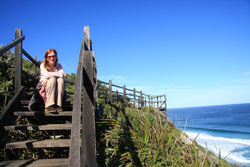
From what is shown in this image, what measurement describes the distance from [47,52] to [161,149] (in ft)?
9.00

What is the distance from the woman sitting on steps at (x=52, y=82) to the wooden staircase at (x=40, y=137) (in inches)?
7.6

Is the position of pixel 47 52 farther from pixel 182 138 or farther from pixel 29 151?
pixel 182 138

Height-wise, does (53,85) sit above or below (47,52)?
below

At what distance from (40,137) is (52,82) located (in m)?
1.18

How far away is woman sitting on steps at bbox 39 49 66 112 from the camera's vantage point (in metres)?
2.69

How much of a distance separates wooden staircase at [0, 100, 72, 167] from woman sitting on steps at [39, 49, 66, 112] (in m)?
0.19

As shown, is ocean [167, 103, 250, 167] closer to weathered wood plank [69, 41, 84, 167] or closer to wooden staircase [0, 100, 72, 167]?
weathered wood plank [69, 41, 84, 167]

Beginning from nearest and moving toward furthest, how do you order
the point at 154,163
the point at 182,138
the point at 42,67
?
the point at 154,163
the point at 182,138
the point at 42,67

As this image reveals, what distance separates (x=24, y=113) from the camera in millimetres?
2684

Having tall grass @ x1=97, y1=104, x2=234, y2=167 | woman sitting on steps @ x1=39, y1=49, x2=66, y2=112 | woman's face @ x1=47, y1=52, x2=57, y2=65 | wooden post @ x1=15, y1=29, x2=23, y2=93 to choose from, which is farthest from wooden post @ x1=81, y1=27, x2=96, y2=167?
wooden post @ x1=15, y1=29, x2=23, y2=93

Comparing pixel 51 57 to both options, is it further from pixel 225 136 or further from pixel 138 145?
pixel 225 136

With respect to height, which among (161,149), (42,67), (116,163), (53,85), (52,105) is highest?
(42,67)

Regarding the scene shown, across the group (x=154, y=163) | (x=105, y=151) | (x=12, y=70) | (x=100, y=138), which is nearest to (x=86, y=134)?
(x=154, y=163)

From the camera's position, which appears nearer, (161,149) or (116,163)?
(161,149)
